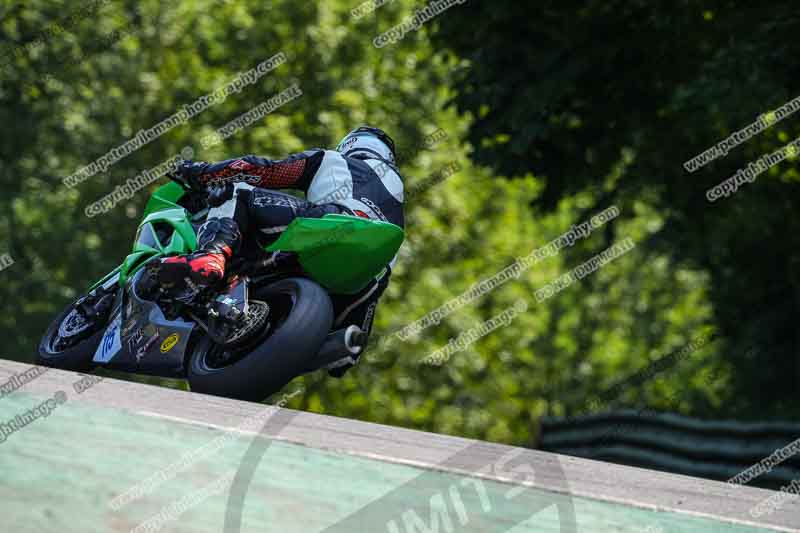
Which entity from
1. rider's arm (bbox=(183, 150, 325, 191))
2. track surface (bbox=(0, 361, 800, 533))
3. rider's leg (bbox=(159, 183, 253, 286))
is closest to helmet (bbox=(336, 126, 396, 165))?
rider's arm (bbox=(183, 150, 325, 191))

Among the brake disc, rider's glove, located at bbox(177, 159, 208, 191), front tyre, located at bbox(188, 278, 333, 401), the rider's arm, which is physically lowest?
front tyre, located at bbox(188, 278, 333, 401)

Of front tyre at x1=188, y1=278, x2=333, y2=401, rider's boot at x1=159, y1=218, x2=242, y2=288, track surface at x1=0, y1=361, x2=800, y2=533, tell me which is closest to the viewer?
track surface at x1=0, y1=361, x2=800, y2=533

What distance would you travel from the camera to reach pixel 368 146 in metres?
5.78

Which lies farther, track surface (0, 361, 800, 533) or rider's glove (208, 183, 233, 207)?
rider's glove (208, 183, 233, 207)

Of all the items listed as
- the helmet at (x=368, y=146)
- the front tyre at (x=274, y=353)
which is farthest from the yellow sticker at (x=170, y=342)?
the helmet at (x=368, y=146)

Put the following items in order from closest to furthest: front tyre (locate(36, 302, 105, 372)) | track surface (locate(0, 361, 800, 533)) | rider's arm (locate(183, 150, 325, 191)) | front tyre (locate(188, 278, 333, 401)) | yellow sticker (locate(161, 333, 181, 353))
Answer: track surface (locate(0, 361, 800, 533)) → front tyre (locate(188, 278, 333, 401)) → yellow sticker (locate(161, 333, 181, 353)) → rider's arm (locate(183, 150, 325, 191)) → front tyre (locate(36, 302, 105, 372))

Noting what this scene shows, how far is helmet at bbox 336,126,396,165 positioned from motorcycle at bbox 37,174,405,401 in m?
0.63

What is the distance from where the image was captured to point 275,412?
2.36 meters

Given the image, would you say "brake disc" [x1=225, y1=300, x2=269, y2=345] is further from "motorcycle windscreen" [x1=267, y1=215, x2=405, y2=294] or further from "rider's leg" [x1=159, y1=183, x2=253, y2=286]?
"motorcycle windscreen" [x1=267, y1=215, x2=405, y2=294]

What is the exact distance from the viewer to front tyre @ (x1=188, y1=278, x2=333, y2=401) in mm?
4777

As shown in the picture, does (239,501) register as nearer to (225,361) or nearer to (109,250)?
(225,361)

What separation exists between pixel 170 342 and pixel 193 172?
0.83 meters

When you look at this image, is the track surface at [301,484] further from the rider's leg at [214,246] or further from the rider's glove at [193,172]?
the rider's glove at [193,172]

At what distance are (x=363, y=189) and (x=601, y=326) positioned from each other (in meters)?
24.9
